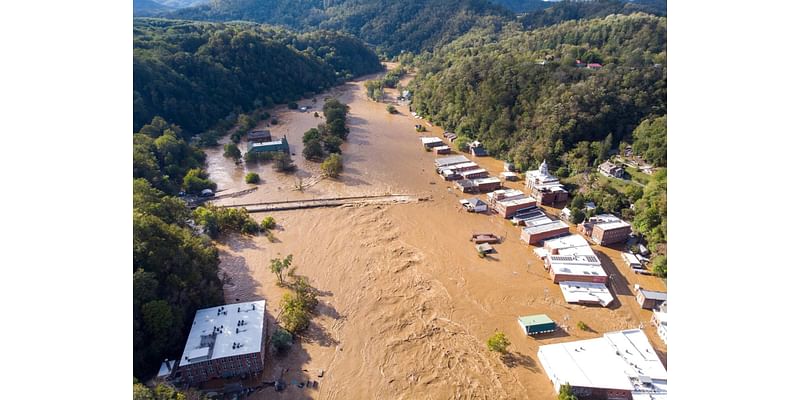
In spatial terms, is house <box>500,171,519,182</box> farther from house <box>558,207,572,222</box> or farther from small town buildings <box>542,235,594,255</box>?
small town buildings <box>542,235,594,255</box>

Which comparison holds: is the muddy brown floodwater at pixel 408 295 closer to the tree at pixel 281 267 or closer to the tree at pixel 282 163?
the tree at pixel 281 267

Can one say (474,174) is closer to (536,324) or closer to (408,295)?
(408,295)

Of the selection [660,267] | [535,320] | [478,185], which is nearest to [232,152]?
[478,185]

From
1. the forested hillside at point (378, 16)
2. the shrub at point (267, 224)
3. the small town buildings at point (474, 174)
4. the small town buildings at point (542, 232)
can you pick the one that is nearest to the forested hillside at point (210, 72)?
the shrub at point (267, 224)

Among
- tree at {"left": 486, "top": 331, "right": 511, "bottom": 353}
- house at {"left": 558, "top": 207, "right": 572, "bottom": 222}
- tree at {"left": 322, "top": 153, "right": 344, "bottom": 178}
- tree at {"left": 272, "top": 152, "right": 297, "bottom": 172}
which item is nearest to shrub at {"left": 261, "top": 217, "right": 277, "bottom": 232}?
tree at {"left": 322, "top": 153, "right": 344, "bottom": 178}

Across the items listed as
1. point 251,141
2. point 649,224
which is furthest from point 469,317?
point 251,141

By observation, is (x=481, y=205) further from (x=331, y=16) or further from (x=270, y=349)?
(x=331, y=16)
